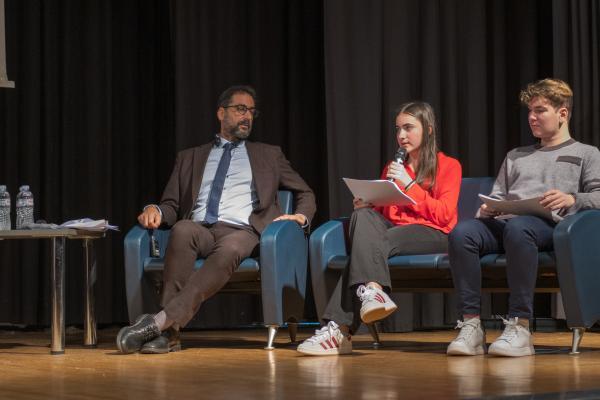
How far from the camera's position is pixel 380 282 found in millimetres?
3850

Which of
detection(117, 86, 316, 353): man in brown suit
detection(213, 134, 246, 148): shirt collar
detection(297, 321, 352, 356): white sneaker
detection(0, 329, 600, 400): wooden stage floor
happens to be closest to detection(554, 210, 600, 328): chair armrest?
detection(0, 329, 600, 400): wooden stage floor

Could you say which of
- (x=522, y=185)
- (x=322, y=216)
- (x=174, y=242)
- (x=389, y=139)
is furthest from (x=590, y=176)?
(x=322, y=216)

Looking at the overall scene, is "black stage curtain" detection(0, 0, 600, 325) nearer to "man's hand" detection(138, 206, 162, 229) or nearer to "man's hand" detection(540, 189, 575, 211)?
"man's hand" detection(138, 206, 162, 229)

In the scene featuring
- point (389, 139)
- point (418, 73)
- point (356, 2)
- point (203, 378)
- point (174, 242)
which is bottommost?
point (203, 378)

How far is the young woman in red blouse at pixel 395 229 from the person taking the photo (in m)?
3.86

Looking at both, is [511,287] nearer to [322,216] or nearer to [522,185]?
[522,185]

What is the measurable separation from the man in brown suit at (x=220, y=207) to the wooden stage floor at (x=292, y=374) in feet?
0.96

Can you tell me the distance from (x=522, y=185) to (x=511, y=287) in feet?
1.68

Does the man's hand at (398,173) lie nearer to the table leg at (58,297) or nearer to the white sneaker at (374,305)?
the white sneaker at (374,305)

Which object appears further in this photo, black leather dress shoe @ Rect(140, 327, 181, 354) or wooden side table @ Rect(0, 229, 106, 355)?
wooden side table @ Rect(0, 229, 106, 355)

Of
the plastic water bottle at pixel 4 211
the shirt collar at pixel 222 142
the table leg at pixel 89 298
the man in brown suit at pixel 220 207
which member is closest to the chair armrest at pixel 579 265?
the man in brown suit at pixel 220 207

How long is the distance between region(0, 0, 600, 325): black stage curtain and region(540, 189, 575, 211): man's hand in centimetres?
178

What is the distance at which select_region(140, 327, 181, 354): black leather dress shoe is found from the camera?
405 centimetres

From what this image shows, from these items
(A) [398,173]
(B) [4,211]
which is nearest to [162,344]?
(B) [4,211]
